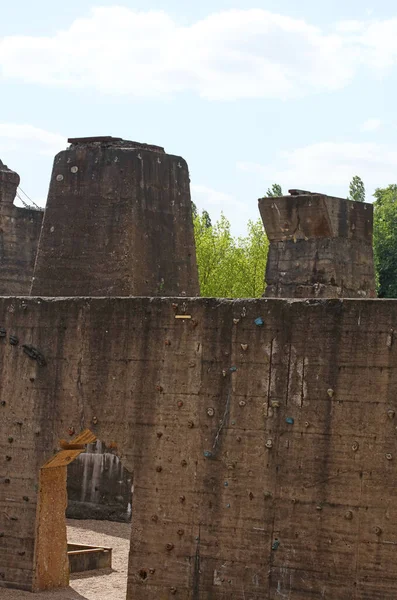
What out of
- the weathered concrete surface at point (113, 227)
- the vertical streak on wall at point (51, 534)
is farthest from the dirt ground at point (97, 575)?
the weathered concrete surface at point (113, 227)

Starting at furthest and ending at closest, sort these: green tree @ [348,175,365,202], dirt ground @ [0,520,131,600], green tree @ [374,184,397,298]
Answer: green tree @ [348,175,365,202], green tree @ [374,184,397,298], dirt ground @ [0,520,131,600]

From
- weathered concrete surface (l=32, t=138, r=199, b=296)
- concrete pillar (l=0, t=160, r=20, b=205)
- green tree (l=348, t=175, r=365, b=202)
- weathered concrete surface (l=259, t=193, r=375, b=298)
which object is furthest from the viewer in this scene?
green tree (l=348, t=175, r=365, b=202)

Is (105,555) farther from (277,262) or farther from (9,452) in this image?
(277,262)

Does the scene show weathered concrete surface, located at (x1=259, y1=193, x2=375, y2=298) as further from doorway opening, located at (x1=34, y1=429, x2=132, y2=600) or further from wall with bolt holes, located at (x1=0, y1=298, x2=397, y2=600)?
wall with bolt holes, located at (x1=0, y1=298, x2=397, y2=600)

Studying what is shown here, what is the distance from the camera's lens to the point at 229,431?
1214 centimetres

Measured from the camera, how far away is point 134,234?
16531mm

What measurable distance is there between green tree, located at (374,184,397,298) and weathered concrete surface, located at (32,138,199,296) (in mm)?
19358

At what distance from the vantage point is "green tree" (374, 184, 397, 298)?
36.6 m

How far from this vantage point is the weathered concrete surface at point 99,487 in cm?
1922

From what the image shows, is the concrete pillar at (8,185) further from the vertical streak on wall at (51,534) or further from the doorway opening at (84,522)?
the vertical streak on wall at (51,534)

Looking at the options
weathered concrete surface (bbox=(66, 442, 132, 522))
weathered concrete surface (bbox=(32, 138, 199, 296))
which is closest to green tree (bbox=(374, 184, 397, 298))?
weathered concrete surface (bbox=(66, 442, 132, 522))

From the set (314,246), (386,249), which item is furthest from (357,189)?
(314,246)

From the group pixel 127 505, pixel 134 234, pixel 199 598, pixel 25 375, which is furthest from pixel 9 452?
pixel 127 505

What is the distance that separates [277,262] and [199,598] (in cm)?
747
